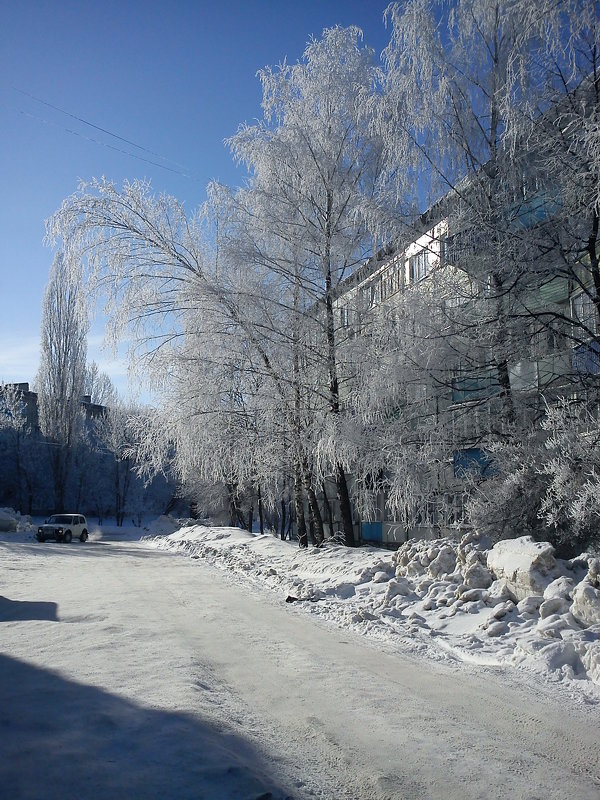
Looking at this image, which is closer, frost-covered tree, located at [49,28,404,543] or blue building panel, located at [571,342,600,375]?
blue building panel, located at [571,342,600,375]

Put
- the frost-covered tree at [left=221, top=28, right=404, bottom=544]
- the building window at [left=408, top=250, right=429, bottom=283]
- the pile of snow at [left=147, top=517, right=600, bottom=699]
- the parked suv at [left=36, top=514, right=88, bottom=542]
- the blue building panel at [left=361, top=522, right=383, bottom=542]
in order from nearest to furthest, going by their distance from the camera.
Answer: the pile of snow at [left=147, top=517, right=600, bottom=699] → the building window at [left=408, top=250, right=429, bottom=283] → the frost-covered tree at [left=221, top=28, right=404, bottom=544] → the blue building panel at [left=361, top=522, right=383, bottom=542] → the parked suv at [left=36, top=514, right=88, bottom=542]

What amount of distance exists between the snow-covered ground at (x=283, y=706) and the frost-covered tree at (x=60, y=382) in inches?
1706

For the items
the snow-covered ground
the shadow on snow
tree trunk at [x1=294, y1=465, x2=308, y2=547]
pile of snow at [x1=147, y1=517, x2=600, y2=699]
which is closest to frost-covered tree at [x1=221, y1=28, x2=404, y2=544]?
tree trunk at [x1=294, y1=465, x2=308, y2=547]

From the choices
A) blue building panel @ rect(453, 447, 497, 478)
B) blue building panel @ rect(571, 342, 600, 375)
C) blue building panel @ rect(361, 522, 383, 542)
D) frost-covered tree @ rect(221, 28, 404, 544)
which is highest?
frost-covered tree @ rect(221, 28, 404, 544)

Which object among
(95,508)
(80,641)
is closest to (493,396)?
(80,641)

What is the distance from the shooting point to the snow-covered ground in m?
3.57

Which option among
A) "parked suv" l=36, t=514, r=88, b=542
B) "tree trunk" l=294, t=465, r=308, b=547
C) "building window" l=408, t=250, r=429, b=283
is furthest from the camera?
"parked suv" l=36, t=514, r=88, b=542

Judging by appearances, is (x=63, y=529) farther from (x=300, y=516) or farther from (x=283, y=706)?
(x=283, y=706)

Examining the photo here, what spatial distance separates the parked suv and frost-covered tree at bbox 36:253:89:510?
1401cm

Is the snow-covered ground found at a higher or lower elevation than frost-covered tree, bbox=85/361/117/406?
lower

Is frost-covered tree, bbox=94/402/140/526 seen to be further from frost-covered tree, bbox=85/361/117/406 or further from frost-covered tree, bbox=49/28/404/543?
frost-covered tree, bbox=49/28/404/543

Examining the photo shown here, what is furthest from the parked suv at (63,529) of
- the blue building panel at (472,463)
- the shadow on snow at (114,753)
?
the shadow on snow at (114,753)

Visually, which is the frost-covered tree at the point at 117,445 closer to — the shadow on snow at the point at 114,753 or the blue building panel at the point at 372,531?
the blue building panel at the point at 372,531

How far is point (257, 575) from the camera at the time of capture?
47.6ft
